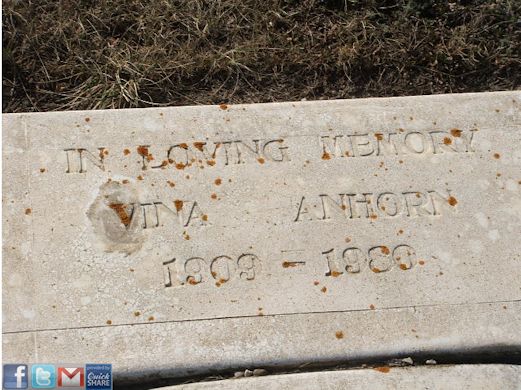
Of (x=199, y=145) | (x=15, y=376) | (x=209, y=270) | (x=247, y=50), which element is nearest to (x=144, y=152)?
(x=199, y=145)

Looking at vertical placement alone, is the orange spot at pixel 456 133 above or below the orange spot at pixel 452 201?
above

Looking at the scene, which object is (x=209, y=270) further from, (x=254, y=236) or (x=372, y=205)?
(x=372, y=205)

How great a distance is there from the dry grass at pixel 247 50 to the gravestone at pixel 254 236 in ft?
1.60

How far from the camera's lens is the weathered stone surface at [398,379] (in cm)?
266

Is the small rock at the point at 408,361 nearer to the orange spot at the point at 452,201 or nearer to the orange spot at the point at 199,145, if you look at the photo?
the orange spot at the point at 452,201

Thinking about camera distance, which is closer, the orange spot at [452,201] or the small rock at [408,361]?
the small rock at [408,361]

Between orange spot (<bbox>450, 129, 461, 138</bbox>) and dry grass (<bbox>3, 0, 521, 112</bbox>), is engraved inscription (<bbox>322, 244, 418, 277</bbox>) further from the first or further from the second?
dry grass (<bbox>3, 0, 521, 112</bbox>)

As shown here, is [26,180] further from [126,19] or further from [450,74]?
[450,74]

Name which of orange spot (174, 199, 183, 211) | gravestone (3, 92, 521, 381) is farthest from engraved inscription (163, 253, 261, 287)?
orange spot (174, 199, 183, 211)

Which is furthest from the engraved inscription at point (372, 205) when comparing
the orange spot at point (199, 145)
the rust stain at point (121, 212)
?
the rust stain at point (121, 212)

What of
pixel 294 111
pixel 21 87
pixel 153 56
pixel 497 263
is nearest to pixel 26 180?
pixel 21 87

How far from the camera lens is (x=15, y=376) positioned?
8.57 feet

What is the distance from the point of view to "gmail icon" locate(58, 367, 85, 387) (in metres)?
2.63

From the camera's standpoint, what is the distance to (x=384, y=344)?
2742mm
